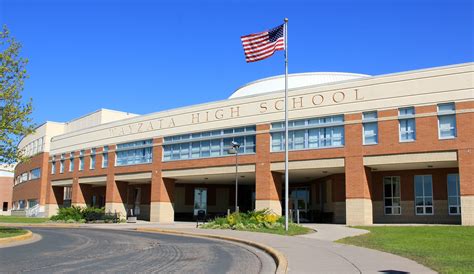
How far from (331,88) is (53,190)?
39.6m

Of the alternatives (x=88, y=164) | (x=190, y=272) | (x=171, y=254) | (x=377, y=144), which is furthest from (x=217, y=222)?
(x=88, y=164)

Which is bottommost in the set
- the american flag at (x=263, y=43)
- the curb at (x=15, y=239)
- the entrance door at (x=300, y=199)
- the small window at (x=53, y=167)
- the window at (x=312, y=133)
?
the curb at (x=15, y=239)

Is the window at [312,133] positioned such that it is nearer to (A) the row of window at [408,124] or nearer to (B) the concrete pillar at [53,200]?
(A) the row of window at [408,124]

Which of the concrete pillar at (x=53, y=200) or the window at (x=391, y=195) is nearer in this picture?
the window at (x=391, y=195)

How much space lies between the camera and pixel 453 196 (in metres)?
32.9

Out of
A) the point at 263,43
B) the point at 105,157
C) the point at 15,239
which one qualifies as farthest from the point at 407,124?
the point at 105,157

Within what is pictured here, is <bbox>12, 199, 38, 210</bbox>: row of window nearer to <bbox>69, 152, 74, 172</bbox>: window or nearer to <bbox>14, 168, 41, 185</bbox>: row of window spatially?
<bbox>14, 168, 41, 185</bbox>: row of window

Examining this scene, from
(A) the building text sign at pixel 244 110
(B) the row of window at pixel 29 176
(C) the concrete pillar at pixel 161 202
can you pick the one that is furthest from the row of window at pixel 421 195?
(B) the row of window at pixel 29 176

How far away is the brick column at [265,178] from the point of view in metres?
36.8

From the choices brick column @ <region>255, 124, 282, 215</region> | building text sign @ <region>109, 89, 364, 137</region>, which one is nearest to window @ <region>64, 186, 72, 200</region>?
building text sign @ <region>109, 89, 364, 137</region>

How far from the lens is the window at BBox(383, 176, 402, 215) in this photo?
35.1m

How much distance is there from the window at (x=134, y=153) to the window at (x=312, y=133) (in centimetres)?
1378

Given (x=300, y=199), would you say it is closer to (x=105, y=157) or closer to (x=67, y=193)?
(x=105, y=157)

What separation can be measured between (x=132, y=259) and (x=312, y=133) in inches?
934
